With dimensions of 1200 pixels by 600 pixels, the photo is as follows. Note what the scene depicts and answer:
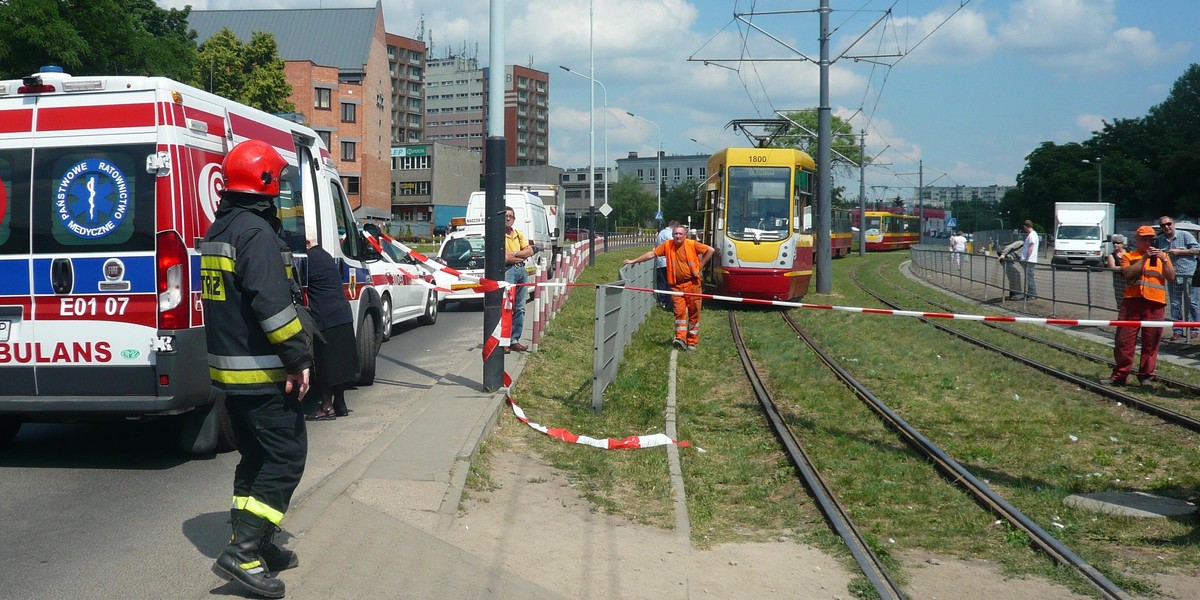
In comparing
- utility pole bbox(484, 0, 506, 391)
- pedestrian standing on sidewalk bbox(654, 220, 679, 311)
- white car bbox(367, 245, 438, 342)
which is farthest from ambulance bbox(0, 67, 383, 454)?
pedestrian standing on sidewalk bbox(654, 220, 679, 311)

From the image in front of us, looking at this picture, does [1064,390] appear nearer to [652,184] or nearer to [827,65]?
[827,65]

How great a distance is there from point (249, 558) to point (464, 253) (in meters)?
18.2

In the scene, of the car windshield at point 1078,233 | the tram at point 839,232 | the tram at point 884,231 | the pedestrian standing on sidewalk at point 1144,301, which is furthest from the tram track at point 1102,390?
the tram at point 884,231

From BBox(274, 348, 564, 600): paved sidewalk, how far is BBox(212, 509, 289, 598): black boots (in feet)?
0.49

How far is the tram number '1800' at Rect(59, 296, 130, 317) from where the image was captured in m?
7.02

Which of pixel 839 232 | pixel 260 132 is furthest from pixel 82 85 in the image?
pixel 839 232

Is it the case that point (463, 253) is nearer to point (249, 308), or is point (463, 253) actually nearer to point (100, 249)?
point (100, 249)

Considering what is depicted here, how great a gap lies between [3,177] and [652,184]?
175107mm

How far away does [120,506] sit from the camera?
6461 mm

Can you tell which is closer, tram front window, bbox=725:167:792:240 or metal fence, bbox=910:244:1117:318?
metal fence, bbox=910:244:1117:318

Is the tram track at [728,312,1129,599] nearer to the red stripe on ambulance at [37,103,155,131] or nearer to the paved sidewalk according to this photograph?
the paved sidewalk

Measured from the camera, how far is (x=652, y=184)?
7121 inches

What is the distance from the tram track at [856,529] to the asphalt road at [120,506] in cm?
296

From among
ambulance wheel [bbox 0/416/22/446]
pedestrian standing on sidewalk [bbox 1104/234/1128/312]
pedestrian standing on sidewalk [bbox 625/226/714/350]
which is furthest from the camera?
pedestrian standing on sidewalk [bbox 1104/234/1128/312]
